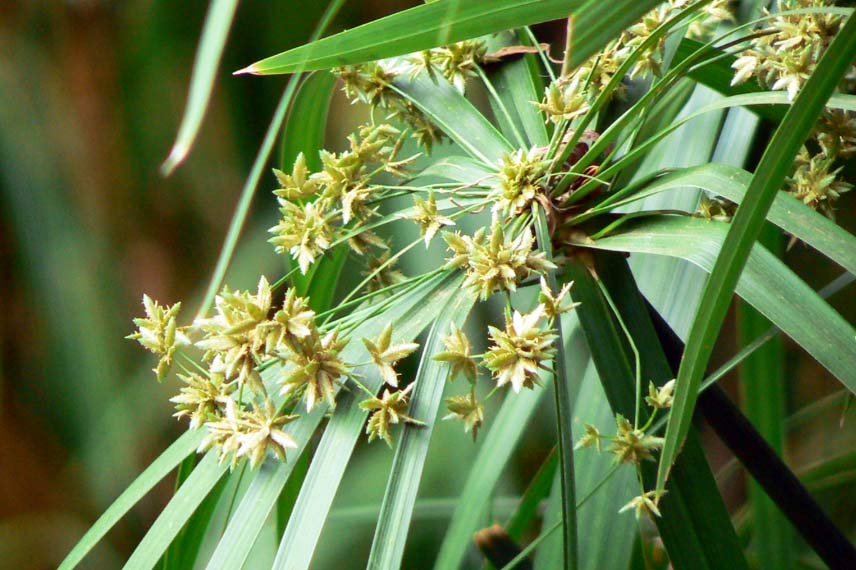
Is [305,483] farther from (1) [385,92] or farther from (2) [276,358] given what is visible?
(1) [385,92]

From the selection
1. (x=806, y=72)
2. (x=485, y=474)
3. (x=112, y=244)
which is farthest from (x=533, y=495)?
(x=112, y=244)

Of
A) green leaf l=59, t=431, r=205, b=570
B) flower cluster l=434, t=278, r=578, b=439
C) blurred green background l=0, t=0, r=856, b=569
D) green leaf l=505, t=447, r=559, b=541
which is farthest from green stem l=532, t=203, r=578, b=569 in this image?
blurred green background l=0, t=0, r=856, b=569

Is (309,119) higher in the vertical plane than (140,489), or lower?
higher

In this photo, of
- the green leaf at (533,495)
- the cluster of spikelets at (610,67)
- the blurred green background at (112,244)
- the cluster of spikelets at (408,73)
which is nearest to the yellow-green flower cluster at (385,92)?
the cluster of spikelets at (408,73)

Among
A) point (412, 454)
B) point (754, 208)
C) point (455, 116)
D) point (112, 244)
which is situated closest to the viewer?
point (754, 208)

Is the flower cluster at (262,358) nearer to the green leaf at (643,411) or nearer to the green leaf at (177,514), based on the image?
the green leaf at (177,514)

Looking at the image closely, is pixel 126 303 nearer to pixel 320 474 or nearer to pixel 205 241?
pixel 205 241

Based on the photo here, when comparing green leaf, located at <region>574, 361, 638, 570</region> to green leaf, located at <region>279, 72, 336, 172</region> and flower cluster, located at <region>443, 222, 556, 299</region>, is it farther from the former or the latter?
green leaf, located at <region>279, 72, 336, 172</region>
